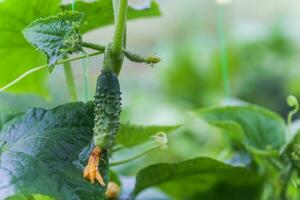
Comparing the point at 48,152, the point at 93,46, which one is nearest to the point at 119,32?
the point at 93,46

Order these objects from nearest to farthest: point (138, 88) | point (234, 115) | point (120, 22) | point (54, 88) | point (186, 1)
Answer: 1. point (120, 22)
2. point (234, 115)
3. point (138, 88)
4. point (54, 88)
5. point (186, 1)

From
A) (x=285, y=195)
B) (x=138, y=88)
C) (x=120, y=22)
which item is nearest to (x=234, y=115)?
(x=285, y=195)

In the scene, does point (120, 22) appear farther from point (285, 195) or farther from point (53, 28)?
point (285, 195)

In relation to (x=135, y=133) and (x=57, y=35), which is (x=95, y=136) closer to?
(x=57, y=35)

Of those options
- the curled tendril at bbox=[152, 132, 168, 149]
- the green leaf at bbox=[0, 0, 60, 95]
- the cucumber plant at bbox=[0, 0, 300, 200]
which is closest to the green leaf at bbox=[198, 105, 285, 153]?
the cucumber plant at bbox=[0, 0, 300, 200]

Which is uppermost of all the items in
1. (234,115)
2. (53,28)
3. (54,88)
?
(53,28)

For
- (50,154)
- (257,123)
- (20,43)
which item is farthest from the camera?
(257,123)

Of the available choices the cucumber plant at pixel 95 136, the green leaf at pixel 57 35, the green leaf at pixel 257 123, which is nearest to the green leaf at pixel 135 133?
the cucumber plant at pixel 95 136

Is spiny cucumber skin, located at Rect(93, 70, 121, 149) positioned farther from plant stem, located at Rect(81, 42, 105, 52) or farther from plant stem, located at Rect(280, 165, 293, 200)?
plant stem, located at Rect(280, 165, 293, 200)
